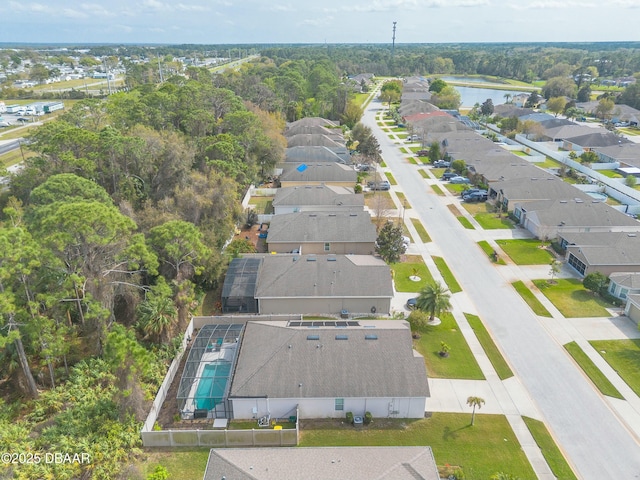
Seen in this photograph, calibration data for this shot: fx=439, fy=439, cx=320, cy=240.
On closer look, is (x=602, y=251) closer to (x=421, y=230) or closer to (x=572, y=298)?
(x=572, y=298)

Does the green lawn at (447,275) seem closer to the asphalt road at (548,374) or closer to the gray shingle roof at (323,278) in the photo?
the asphalt road at (548,374)

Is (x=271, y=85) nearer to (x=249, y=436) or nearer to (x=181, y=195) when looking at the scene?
(x=181, y=195)

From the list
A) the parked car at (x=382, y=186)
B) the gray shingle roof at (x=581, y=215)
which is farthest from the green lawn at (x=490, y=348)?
the parked car at (x=382, y=186)

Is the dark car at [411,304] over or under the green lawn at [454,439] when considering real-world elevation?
over

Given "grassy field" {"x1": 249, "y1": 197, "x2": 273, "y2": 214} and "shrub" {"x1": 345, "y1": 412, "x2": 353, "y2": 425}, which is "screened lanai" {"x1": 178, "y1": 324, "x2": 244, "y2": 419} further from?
"grassy field" {"x1": 249, "y1": 197, "x2": 273, "y2": 214}

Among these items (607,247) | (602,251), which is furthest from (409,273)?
(607,247)
